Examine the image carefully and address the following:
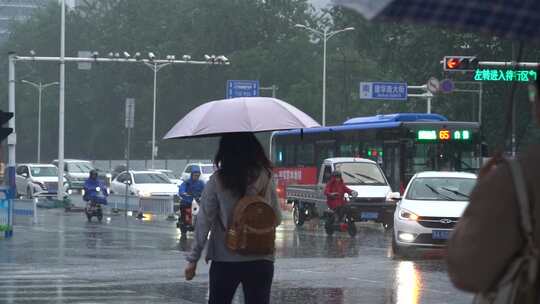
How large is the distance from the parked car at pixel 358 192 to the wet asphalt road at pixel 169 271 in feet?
5.87

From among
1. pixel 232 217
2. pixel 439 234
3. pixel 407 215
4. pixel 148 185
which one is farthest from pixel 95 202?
pixel 232 217

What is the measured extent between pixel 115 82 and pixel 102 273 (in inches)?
3426

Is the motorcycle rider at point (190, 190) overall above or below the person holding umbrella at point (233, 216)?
below

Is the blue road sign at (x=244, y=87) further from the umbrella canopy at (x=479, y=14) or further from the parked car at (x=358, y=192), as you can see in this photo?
the umbrella canopy at (x=479, y=14)

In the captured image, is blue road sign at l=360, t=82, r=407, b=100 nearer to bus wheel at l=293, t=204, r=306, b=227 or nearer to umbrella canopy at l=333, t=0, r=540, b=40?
bus wheel at l=293, t=204, r=306, b=227

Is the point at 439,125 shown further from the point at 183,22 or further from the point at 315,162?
the point at 183,22

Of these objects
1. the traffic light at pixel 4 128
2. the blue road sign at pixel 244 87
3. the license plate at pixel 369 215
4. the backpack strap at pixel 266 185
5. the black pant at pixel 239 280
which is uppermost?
the blue road sign at pixel 244 87

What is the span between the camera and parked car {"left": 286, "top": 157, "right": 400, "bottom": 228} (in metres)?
33.1

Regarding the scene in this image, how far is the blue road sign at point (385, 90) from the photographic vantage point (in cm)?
5848

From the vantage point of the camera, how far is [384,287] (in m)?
16.8

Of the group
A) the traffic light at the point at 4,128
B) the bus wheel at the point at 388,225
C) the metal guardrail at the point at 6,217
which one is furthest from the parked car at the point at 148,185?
the traffic light at the point at 4,128

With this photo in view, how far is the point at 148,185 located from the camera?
4853 centimetres

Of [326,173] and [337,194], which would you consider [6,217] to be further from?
[326,173]

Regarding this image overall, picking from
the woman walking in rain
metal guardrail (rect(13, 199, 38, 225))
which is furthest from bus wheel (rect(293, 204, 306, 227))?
the woman walking in rain
